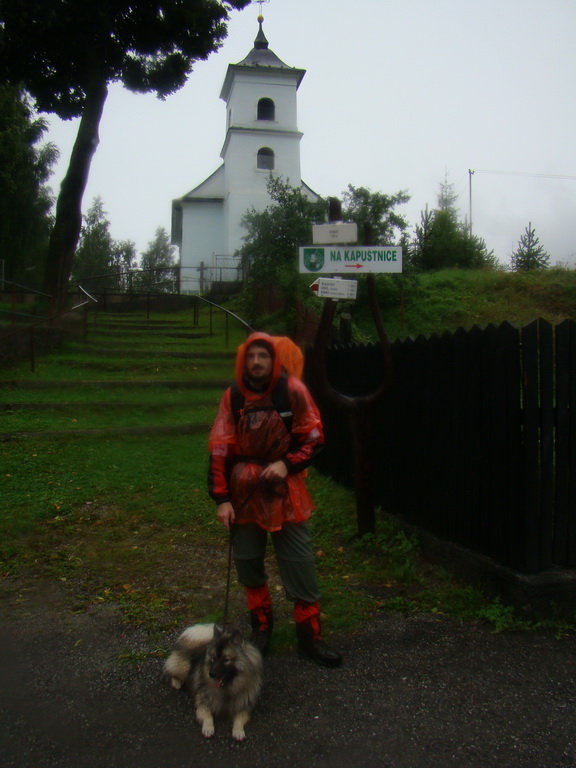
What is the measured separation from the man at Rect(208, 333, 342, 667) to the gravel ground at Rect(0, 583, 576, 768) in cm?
38

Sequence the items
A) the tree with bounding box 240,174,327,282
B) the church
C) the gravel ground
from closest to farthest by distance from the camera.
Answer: the gravel ground
the tree with bounding box 240,174,327,282
the church

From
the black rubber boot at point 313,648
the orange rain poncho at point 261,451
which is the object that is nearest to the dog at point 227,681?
the black rubber boot at point 313,648

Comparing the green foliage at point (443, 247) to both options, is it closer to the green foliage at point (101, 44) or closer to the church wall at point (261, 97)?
the green foliage at point (101, 44)

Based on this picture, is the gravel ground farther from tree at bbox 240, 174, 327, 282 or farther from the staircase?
tree at bbox 240, 174, 327, 282

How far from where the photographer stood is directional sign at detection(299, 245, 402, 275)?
17.6 feet

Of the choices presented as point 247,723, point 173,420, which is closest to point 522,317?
point 173,420

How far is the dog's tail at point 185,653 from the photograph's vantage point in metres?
3.57

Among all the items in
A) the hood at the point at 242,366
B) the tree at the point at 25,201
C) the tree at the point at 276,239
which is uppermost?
the tree at the point at 25,201

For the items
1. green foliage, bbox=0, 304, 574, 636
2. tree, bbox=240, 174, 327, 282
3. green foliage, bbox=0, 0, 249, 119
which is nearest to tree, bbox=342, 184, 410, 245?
tree, bbox=240, 174, 327, 282

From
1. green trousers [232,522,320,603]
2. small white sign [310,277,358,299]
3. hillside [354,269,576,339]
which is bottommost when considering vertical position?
green trousers [232,522,320,603]

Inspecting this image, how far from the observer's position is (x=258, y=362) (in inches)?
150

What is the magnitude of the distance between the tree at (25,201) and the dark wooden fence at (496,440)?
86.2ft

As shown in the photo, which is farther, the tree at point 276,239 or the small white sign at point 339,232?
the tree at point 276,239

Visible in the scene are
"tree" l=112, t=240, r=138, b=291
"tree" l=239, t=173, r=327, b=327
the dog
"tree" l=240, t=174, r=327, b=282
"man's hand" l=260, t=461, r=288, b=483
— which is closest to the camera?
the dog
